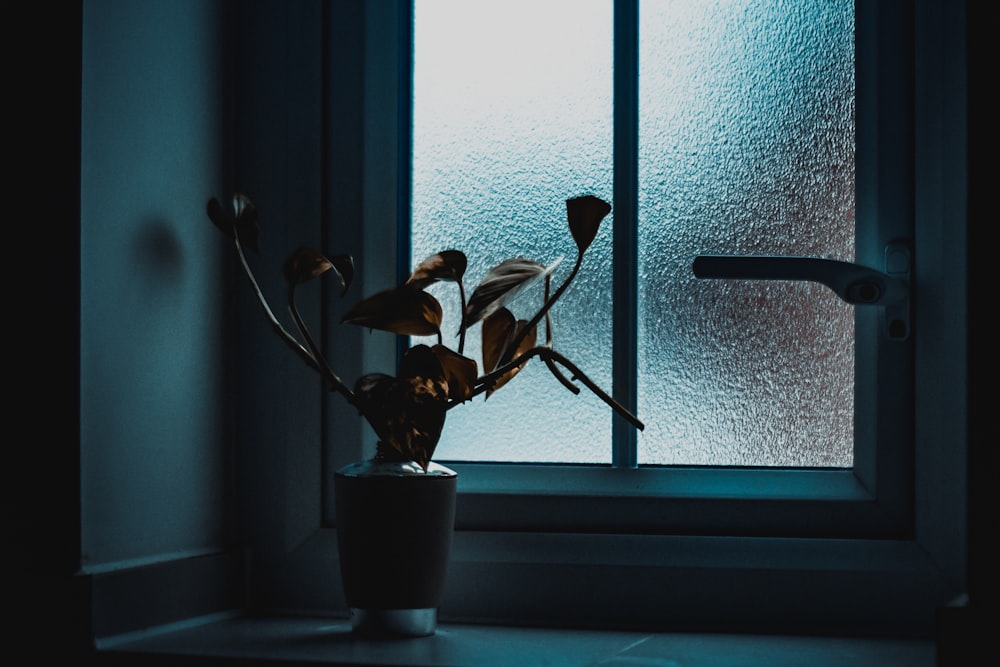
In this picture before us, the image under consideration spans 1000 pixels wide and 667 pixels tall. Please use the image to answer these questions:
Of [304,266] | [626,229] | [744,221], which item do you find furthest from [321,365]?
[744,221]

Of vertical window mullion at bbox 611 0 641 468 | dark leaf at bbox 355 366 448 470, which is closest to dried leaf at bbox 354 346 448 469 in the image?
dark leaf at bbox 355 366 448 470

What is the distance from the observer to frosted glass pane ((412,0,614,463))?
108cm

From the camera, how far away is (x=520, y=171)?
1.09 m

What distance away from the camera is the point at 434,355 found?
3.00 ft

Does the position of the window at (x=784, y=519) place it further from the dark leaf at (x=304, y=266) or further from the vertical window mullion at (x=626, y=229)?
the dark leaf at (x=304, y=266)

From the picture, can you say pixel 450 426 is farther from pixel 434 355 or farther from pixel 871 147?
pixel 871 147

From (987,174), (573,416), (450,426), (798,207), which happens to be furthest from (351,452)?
(987,174)

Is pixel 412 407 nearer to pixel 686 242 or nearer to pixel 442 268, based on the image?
pixel 442 268

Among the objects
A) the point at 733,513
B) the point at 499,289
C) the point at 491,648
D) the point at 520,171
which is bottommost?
the point at 491,648

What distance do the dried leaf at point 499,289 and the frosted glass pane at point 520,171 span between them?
0.45ft

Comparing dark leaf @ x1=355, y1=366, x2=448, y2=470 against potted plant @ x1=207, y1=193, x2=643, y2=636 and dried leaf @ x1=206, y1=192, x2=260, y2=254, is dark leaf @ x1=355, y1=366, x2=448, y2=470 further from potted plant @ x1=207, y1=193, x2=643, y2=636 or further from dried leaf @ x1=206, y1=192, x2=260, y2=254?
dried leaf @ x1=206, y1=192, x2=260, y2=254

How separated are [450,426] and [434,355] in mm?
206

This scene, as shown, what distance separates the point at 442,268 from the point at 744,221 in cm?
32

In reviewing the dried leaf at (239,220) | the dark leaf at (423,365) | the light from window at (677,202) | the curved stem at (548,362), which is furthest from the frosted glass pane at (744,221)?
the dried leaf at (239,220)
